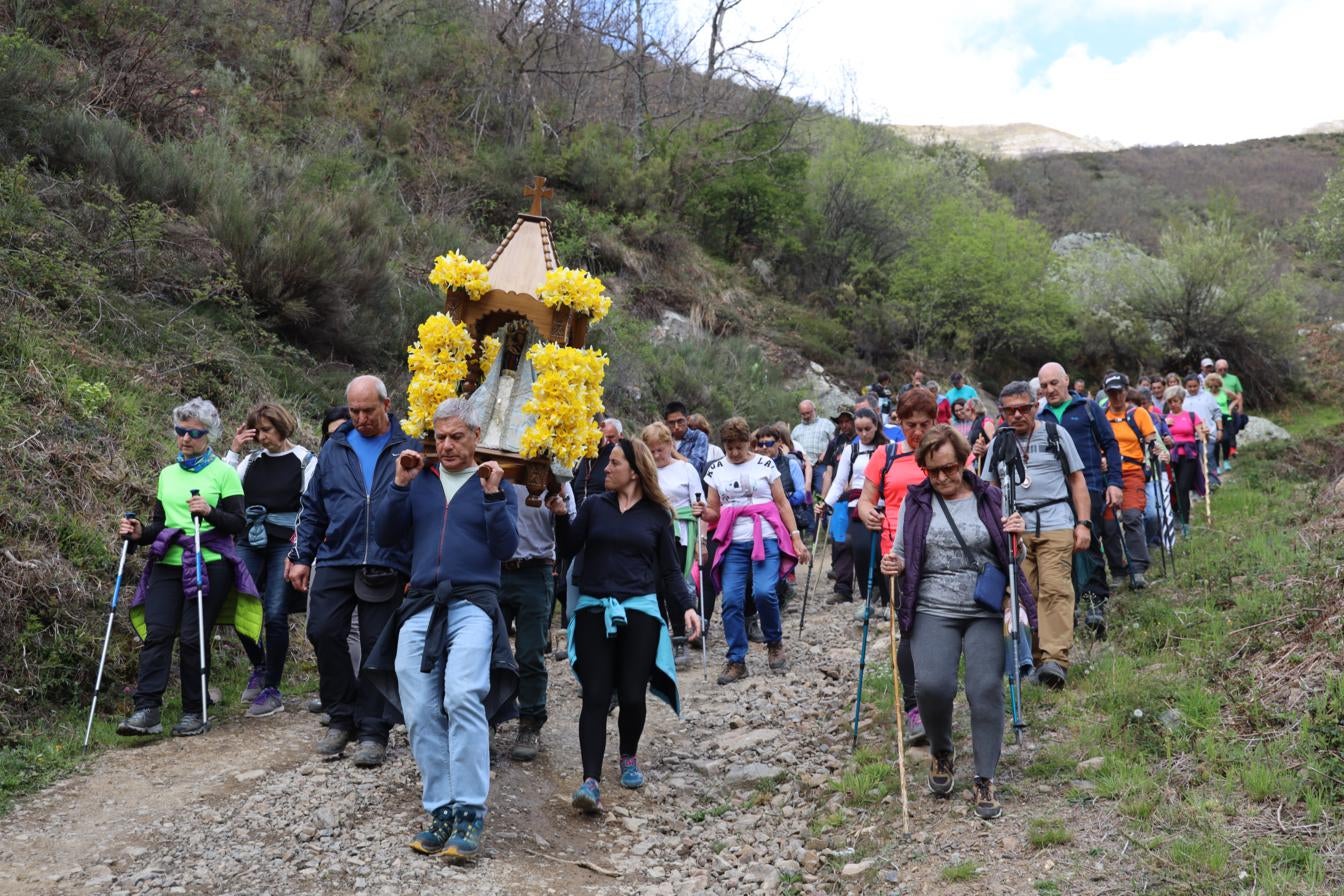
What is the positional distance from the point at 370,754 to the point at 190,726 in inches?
66.1

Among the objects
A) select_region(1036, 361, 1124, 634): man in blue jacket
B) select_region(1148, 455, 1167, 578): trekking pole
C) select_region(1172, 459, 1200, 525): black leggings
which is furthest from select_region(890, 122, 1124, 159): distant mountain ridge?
select_region(1036, 361, 1124, 634): man in blue jacket

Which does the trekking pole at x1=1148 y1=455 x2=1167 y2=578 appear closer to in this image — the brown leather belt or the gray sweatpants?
the gray sweatpants

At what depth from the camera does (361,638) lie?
654 centimetres

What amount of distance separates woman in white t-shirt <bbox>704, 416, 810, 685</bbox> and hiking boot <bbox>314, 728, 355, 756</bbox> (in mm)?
3420

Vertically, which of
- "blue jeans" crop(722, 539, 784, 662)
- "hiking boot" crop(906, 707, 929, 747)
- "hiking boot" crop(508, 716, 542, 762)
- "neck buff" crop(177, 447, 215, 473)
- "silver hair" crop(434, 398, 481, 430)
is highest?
"silver hair" crop(434, 398, 481, 430)

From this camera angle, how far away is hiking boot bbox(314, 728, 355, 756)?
21.7ft

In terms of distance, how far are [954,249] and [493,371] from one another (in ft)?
85.1

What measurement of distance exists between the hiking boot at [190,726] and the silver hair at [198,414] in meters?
1.97

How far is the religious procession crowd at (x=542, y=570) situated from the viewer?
18.2 ft

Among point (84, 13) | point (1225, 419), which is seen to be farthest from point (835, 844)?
point (1225, 419)

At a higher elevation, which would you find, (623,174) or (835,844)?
(623,174)

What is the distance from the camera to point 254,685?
8.16m

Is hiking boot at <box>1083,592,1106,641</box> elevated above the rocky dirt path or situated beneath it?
elevated above

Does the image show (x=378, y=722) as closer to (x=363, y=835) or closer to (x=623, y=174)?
(x=363, y=835)
